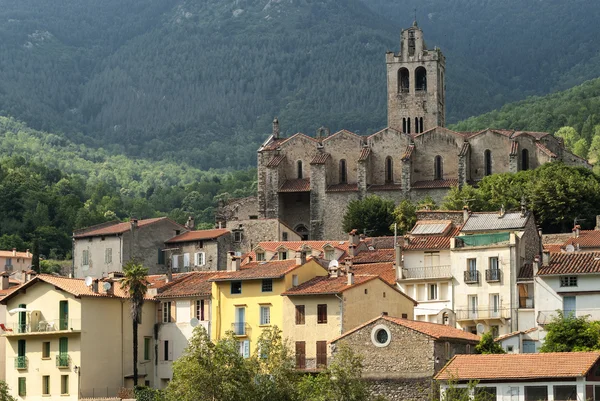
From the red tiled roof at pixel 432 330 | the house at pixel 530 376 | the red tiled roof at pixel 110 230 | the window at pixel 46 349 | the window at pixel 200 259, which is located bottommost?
the house at pixel 530 376

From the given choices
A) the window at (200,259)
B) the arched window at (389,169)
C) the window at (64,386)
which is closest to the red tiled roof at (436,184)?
the arched window at (389,169)

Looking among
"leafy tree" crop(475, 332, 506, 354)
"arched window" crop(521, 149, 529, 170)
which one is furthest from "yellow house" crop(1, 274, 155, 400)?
"arched window" crop(521, 149, 529, 170)

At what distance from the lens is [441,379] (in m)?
59.2

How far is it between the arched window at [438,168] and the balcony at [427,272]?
153 feet

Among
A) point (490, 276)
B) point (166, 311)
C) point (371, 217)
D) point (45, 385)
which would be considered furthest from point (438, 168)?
point (45, 385)

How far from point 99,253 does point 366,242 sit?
22578 mm

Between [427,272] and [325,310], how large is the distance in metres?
8.94

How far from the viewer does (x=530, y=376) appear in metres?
56.6

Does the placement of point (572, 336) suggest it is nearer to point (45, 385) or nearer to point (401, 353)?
point (401, 353)

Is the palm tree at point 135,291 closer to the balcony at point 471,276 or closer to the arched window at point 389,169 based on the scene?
the balcony at point 471,276

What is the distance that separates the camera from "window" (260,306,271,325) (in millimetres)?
72562

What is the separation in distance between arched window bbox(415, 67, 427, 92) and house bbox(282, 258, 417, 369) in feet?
243

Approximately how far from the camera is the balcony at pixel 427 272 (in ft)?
252

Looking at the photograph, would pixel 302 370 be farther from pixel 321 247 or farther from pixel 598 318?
pixel 321 247
